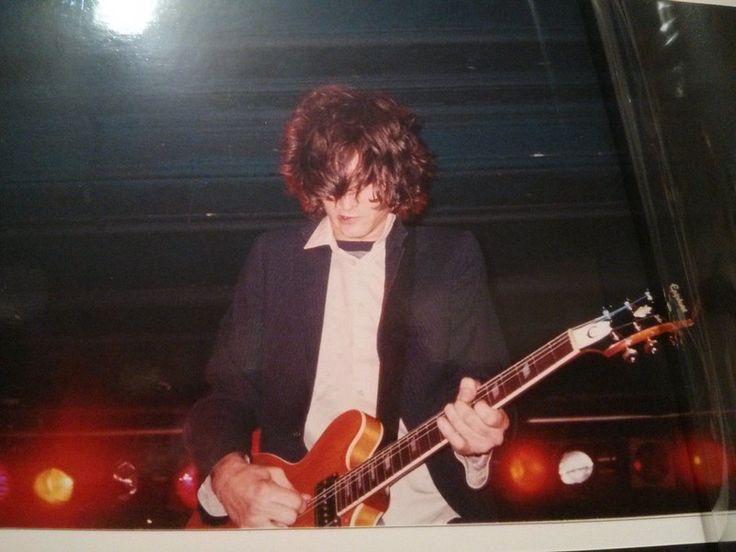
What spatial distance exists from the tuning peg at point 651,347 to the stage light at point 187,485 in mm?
834

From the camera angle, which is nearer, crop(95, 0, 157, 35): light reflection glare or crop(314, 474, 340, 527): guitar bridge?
crop(314, 474, 340, 527): guitar bridge

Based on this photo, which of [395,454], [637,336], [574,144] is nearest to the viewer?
[395,454]

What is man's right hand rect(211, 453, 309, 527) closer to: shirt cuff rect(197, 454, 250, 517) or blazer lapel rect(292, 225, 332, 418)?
shirt cuff rect(197, 454, 250, 517)

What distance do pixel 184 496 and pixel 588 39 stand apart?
3.88 feet

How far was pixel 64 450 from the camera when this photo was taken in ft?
3.37

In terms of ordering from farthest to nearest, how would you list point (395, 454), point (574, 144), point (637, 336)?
point (574, 144), point (637, 336), point (395, 454)

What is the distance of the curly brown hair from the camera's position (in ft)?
3.71

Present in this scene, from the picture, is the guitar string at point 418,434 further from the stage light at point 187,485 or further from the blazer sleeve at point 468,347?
the stage light at point 187,485

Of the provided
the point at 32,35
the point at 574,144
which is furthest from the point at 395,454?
the point at 32,35

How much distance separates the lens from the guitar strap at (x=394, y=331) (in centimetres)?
103

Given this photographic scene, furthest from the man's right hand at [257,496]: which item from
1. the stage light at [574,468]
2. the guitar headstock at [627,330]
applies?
the guitar headstock at [627,330]

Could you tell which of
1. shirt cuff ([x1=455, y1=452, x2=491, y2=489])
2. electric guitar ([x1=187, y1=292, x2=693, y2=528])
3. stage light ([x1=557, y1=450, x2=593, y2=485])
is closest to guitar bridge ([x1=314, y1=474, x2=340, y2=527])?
electric guitar ([x1=187, y1=292, x2=693, y2=528])

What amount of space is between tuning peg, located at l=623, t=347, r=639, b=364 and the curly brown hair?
0.45 meters

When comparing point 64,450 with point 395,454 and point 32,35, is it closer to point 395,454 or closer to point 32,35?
point 395,454
